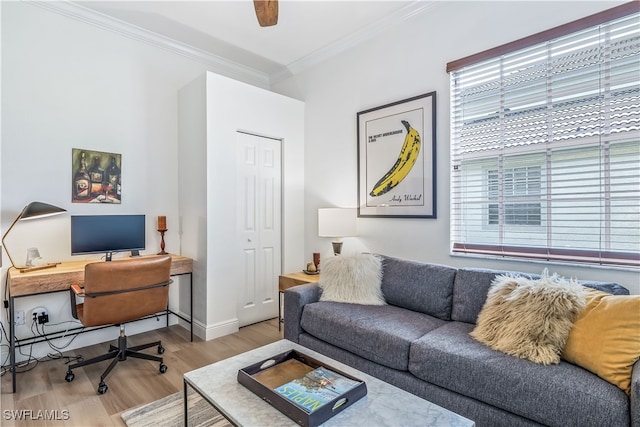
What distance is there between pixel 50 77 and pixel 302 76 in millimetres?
2469

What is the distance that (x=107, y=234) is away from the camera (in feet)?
9.21

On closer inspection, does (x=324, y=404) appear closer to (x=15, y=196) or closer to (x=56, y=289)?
(x=56, y=289)

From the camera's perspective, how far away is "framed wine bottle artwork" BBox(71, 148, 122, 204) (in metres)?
2.88

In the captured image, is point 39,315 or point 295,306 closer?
point 295,306

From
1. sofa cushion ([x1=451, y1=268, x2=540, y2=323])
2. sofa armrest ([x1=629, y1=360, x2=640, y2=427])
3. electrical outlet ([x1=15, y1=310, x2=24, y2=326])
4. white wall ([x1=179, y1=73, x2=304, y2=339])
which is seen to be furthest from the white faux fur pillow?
electrical outlet ([x1=15, y1=310, x2=24, y2=326])

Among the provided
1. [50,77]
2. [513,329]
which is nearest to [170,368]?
[513,329]

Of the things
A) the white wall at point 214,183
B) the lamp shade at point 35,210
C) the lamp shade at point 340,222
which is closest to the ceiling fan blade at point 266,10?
the white wall at point 214,183

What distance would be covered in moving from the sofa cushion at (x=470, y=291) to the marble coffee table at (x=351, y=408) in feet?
3.15

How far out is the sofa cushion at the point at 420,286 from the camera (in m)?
2.24

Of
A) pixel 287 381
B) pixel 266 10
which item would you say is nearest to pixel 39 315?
pixel 287 381

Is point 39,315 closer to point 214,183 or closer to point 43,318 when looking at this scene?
point 43,318

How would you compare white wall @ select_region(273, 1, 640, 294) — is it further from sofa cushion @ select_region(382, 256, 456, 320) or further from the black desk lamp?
the black desk lamp

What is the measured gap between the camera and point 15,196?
Answer: 2.58 metres

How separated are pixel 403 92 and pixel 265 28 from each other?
4.91 feet
